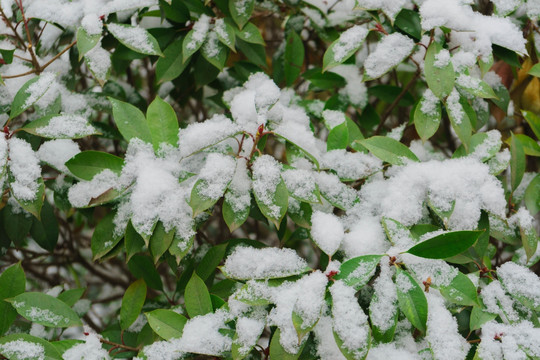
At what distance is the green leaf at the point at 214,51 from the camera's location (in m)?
1.08

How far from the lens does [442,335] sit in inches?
29.0

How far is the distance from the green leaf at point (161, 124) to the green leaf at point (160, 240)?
159 mm

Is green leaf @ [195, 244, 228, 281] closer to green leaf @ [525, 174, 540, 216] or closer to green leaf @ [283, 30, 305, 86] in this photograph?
green leaf @ [283, 30, 305, 86]

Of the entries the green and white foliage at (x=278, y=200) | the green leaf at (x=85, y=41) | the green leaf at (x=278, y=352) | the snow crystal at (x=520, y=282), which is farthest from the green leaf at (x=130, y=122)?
the snow crystal at (x=520, y=282)

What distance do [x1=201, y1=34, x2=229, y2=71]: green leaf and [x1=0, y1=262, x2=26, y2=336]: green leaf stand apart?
0.57 m

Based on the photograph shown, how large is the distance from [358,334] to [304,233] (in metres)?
0.42

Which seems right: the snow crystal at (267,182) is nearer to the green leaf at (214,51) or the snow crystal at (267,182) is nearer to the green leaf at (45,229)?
the green leaf at (214,51)

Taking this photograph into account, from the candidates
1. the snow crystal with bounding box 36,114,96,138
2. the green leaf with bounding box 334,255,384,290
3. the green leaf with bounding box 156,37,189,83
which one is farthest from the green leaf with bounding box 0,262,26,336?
the green leaf with bounding box 334,255,384,290

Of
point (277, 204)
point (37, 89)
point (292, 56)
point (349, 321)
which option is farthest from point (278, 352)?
point (292, 56)

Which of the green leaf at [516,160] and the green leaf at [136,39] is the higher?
the green leaf at [136,39]

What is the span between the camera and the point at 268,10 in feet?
4.53

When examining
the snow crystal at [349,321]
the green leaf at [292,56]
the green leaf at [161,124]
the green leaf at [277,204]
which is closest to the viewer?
the snow crystal at [349,321]

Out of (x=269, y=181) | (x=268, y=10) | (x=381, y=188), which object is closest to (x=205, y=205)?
(x=269, y=181)

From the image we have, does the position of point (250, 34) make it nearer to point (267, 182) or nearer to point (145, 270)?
point (267, 182)
